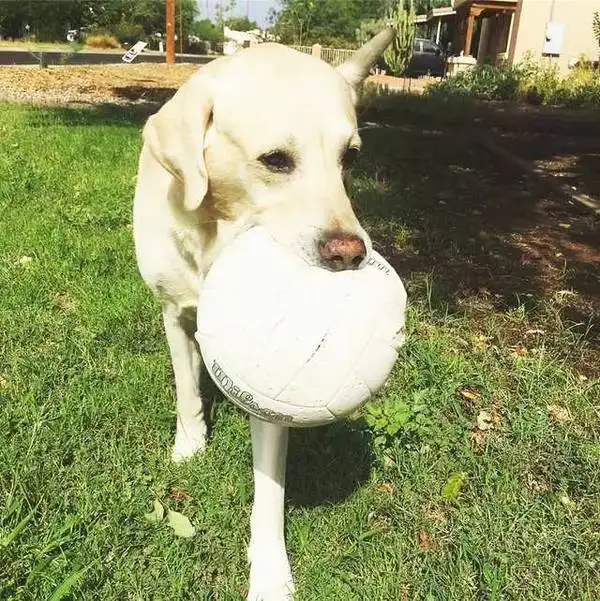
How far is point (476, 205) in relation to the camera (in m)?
6.26

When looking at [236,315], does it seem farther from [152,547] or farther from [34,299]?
[34,299]

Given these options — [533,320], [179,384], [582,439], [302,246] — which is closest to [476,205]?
[533,320]

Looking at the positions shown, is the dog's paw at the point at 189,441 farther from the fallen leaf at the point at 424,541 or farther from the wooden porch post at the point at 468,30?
the wooden porch post at the point at 468,30

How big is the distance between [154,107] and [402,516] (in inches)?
440

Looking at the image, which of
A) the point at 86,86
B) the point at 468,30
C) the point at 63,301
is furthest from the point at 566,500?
the point at 468,30

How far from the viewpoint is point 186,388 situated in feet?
9.32

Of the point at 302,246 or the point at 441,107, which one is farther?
the point at 441,107

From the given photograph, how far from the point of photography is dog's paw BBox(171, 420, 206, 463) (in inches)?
111

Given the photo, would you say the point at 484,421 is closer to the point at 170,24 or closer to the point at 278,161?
the point at 278,161

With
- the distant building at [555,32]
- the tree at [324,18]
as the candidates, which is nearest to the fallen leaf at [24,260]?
the distant building at [555,32]

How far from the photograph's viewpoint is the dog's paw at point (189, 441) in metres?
2.83

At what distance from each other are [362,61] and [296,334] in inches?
65.3

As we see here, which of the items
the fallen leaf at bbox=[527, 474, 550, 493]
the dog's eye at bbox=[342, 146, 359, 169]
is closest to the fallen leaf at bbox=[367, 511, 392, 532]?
the fallen leaf at bbox=[527, 474, 550, 493]

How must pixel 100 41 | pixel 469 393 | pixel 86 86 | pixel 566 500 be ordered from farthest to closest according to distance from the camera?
pixel 100 41 < pixel 86 86 < pixel 469 393 < pixel 566 500
